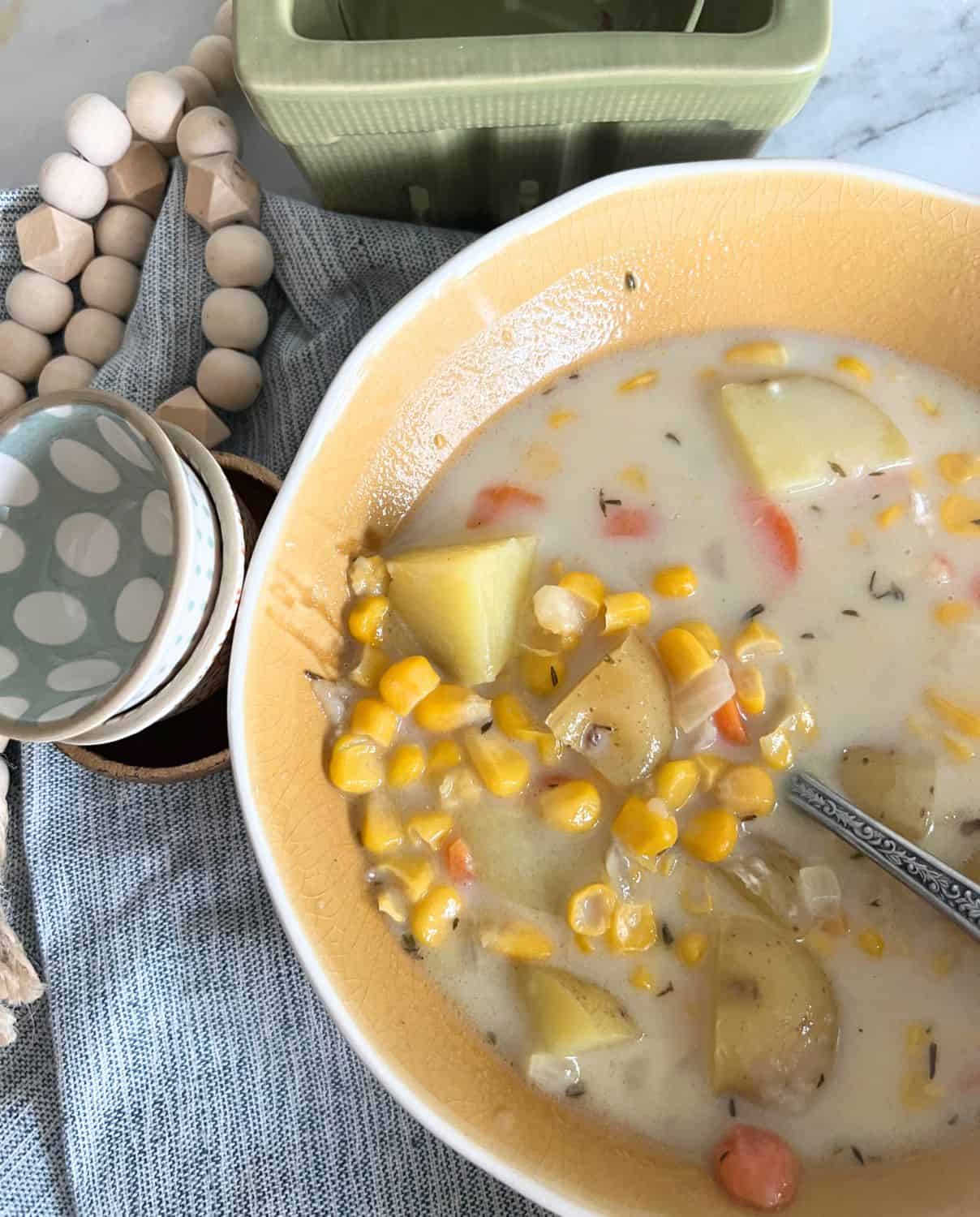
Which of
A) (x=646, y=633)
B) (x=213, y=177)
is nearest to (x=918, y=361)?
(x=646, y=633)

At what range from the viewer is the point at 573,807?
144 cm

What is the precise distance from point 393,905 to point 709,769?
467 millimetres

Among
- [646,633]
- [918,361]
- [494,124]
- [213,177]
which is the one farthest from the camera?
[213,177]

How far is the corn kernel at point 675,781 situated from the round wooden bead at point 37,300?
1.32m

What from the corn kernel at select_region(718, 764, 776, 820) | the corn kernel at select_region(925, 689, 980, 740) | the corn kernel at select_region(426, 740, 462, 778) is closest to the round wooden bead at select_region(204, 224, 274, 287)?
the corn kernel at select_region(426, 740, 462, 778)

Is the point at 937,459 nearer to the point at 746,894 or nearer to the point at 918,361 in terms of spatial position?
the point at 918,361

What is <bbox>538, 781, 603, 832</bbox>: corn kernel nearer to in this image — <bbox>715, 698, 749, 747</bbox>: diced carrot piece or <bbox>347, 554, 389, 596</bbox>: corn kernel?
<bbox>715, 698, 749, 747</bbox>: diced carrot piece

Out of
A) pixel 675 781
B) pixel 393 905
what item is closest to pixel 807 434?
pixel 675 781

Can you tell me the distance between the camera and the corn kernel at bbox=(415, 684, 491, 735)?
4.83ft

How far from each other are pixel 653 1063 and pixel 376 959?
1.28ft

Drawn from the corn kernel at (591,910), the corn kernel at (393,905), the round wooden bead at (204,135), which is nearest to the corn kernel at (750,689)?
the corn kernel at (591,910)

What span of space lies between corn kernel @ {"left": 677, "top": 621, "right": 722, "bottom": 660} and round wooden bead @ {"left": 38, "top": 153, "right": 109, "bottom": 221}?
4.11ft

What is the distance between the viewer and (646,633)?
1497mm

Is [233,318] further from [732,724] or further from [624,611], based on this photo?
[732,724]
